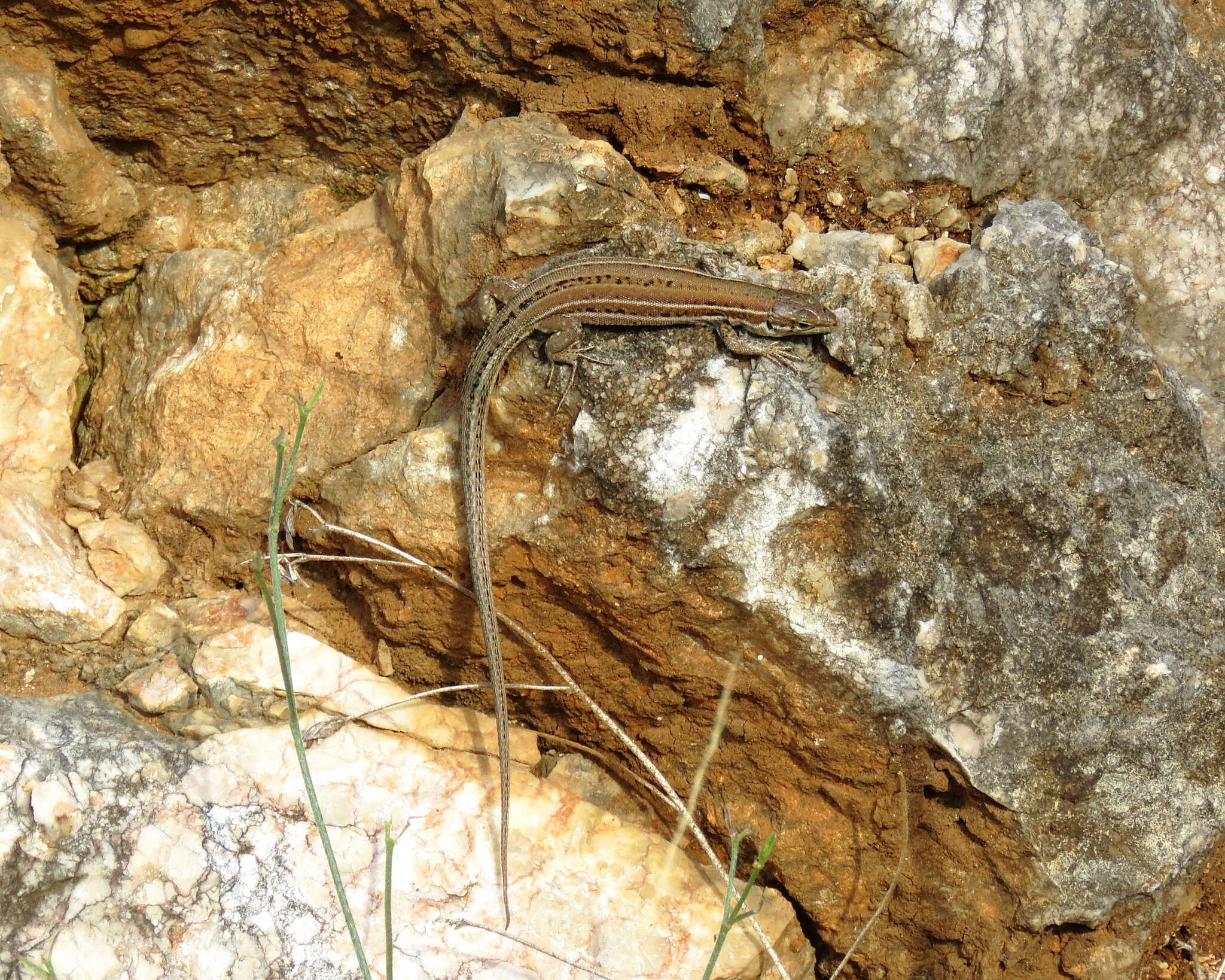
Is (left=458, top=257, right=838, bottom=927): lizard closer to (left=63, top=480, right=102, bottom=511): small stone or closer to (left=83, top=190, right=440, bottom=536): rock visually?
(left=83, top=190, right=440, bottom=536): rock

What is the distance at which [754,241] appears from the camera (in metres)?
5.29

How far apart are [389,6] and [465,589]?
9.20 feet

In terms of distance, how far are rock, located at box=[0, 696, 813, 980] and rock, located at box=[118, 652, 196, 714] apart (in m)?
0.11

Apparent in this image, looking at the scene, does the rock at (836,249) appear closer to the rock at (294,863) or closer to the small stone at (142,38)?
the rock at (294,863)

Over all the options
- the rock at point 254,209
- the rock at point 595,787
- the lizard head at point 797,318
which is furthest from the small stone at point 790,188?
the rock at point 595,787

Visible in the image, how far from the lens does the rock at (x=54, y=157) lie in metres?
5.10

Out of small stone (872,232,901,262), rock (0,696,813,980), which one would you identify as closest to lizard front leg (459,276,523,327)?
small stone (872,232,901,262)

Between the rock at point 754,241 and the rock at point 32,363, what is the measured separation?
11.3 ft

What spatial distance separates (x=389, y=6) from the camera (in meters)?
5.05

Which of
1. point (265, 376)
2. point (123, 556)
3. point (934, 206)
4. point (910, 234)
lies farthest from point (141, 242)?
point (934, 206)

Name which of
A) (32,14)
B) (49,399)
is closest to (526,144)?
(32,14)

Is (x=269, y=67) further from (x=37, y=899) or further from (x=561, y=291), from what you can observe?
(x=37, y=899)

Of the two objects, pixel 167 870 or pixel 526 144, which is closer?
pixel 167 870

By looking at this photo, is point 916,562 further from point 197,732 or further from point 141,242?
point 141,242
